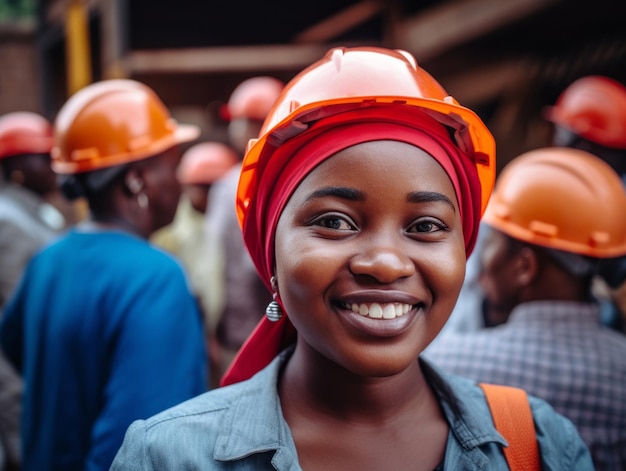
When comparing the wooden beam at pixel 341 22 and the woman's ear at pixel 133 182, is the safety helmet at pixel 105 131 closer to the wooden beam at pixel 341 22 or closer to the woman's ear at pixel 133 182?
the woman's ear at pixel 133 182

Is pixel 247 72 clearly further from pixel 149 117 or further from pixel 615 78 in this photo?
pixel 149 117

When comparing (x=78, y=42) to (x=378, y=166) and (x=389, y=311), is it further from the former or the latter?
(x=389, y=311)

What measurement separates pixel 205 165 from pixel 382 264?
567 centimetres

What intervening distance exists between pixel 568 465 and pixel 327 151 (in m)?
0.92

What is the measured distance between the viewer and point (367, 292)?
134cm

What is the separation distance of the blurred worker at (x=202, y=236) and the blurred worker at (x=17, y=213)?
0.83 metres

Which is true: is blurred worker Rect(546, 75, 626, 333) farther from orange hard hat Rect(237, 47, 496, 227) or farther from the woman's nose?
the woman's nose

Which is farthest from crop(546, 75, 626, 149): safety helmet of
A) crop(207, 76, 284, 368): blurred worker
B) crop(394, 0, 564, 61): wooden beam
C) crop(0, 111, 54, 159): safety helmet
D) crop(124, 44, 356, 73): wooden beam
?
crop(0, 111, 54, 159): safety helmet

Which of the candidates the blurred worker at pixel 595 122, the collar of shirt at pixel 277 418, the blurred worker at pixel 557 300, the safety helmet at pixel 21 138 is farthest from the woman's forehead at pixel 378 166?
the safety helmet at pixel 21 138

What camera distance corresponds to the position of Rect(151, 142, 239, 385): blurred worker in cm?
546

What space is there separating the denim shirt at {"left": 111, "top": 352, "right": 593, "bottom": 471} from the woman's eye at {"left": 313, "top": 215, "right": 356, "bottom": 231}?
15.8 inches

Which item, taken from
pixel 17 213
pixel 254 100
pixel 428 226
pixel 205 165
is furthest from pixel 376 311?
pixel 205 165

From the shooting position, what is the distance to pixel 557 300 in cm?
244

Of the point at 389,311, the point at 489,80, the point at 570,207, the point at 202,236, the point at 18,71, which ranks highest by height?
the point at 389,311
